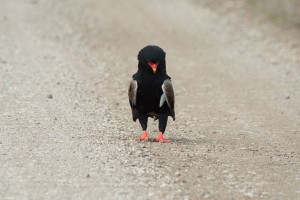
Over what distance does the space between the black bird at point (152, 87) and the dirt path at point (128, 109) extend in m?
0.40

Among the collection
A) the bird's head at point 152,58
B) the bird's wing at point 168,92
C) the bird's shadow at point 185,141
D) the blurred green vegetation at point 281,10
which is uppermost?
the blurred green vegetation at point 281,10

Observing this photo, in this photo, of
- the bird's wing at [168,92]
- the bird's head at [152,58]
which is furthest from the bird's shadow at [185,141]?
the bird's head at [152,58]

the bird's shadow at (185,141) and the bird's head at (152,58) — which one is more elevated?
the bird's head at (152,58)

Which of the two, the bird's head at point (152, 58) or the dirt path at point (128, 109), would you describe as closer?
the dirt path at point (128, 109)

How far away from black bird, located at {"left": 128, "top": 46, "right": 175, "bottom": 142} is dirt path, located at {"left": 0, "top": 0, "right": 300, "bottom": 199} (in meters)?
0.40

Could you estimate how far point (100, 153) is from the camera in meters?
7.68

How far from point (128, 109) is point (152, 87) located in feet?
8.62

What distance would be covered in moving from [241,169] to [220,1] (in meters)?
16.6

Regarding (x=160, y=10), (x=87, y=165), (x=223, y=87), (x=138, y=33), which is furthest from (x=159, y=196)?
(x=160, y=10)

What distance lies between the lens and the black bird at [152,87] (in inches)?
312

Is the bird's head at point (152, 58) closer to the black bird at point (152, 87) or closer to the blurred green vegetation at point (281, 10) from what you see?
the black bird at point (152, 87)

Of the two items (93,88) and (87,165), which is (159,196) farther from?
(93,88)

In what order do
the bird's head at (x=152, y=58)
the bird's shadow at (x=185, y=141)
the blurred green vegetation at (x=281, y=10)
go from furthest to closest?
the blurred green vegetation at (x=281, y=10) < the bird's shadow at (x=185, y=141) < the bird's head at (x=152, y=58)

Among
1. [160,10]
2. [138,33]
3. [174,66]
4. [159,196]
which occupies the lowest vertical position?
[159,196]
